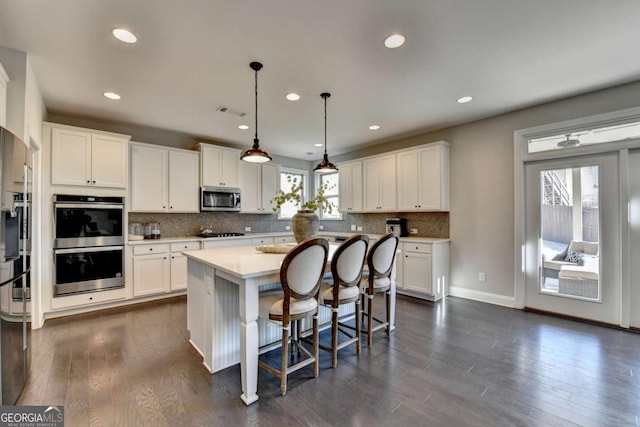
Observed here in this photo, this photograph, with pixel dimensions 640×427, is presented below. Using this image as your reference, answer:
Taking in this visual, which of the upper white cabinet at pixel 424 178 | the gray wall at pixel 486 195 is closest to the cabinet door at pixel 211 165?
the upper white cabinet at pixel 424 178

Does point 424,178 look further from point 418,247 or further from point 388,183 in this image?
point 418,247

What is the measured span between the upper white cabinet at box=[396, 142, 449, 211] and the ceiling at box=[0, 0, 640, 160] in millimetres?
679

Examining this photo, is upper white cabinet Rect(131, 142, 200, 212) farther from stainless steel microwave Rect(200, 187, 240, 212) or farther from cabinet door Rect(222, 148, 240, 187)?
cabinet door Rect(222, 148, 240, 187)

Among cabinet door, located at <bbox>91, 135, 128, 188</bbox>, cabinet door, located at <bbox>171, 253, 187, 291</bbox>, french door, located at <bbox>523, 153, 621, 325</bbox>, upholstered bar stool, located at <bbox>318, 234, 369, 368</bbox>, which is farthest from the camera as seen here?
cabinet door, located at <bbox>171, 253, 187, 291</bbox>

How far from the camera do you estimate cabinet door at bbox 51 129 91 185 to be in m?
3.50

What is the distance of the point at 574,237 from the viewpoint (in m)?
3.44

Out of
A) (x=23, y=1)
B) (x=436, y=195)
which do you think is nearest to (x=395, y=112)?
(x=436, y=195)

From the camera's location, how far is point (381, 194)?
5.14 meters

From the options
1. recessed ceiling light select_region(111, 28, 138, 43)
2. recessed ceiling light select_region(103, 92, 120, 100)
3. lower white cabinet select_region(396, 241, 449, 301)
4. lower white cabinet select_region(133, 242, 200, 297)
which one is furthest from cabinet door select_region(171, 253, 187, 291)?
lower white cabinet select_region(396, 241, 449, 301)

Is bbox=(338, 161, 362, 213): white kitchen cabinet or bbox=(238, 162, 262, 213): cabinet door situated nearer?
bbox=(238, 162, 262, 213): cabinet door

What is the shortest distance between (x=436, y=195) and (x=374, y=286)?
7.51 ft

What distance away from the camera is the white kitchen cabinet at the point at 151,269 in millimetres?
4039

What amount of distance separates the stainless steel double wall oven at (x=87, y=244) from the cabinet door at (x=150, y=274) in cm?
Result: 19

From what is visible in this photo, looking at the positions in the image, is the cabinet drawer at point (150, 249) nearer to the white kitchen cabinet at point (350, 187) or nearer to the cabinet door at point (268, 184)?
the cabinet door at point (268, 184)
